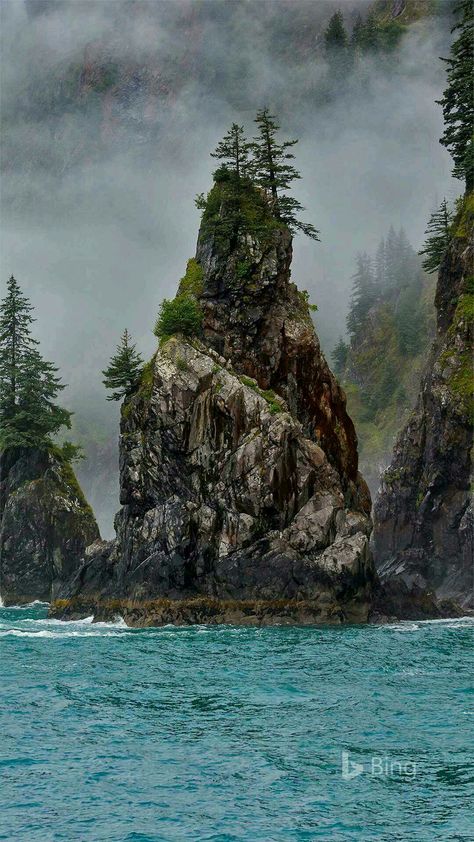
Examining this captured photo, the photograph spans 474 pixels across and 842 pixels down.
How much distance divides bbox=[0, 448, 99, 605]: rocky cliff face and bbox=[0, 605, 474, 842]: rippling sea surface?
155 ft

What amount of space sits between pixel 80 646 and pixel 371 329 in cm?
14029

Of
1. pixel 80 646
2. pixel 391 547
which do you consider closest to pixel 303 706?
pixel 80 646

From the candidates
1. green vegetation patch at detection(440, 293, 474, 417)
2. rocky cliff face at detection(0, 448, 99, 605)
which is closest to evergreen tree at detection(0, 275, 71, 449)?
rocky cliff face at detection(0, 448, 99, 605)

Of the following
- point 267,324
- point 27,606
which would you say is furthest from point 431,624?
point 27,606

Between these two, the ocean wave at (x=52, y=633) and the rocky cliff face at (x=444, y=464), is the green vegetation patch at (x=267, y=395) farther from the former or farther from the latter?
the ocean wave at (x=52, y=633)

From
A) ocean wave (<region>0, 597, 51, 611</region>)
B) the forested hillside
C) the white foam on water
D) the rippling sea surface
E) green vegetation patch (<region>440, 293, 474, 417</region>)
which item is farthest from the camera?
the forested hillside

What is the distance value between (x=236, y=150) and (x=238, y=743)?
228ft

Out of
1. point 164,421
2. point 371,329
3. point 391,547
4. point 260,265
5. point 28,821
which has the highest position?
point 371,329

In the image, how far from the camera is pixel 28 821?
24.9 m

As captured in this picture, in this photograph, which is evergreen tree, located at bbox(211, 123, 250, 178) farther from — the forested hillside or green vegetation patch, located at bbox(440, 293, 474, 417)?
the forested hillside

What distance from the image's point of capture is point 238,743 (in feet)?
106

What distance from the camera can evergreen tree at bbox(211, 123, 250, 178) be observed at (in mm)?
89875

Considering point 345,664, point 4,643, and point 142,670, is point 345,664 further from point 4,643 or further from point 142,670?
point 4,643

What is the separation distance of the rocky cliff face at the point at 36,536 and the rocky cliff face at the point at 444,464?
3550 centimetres
